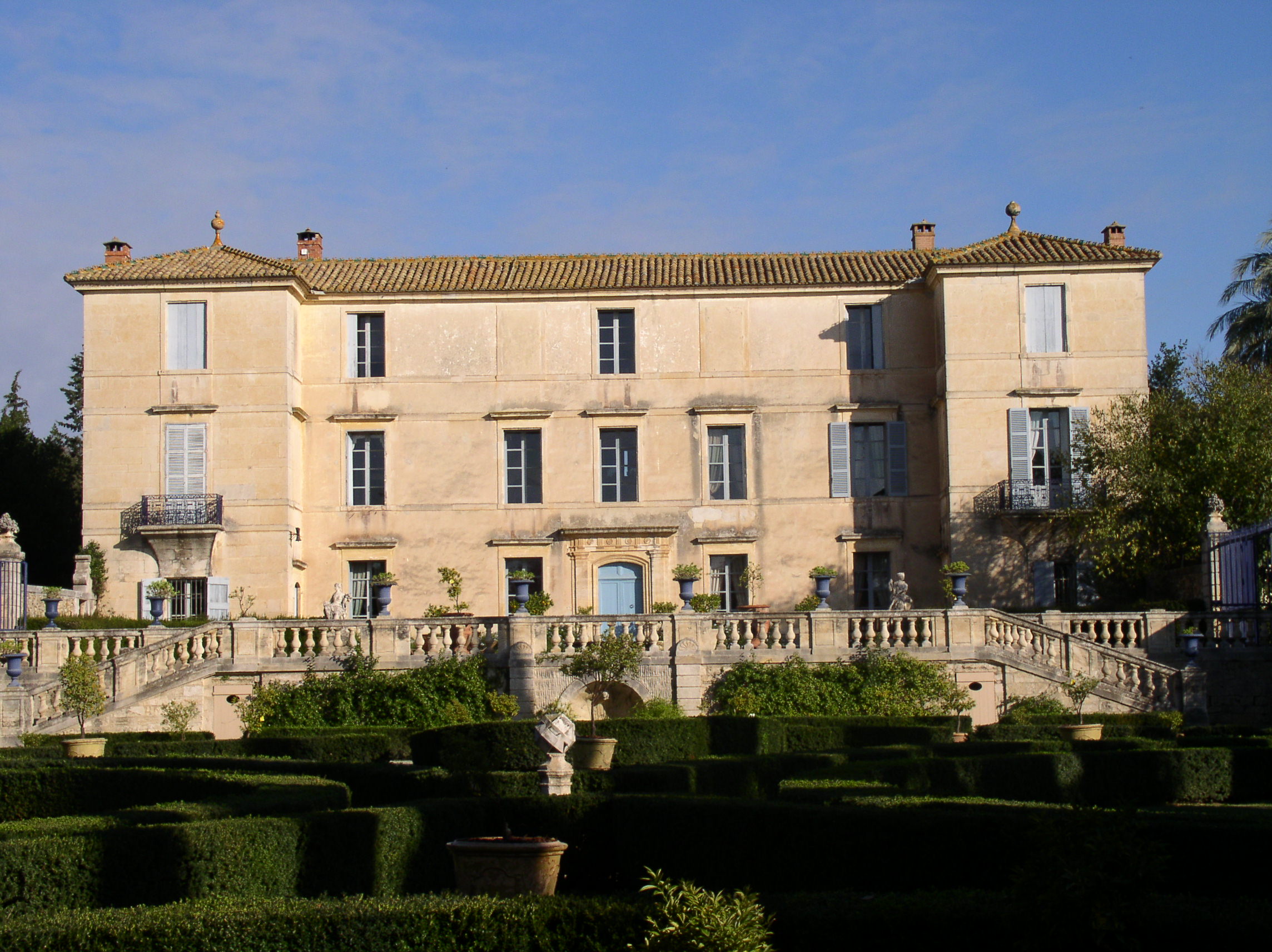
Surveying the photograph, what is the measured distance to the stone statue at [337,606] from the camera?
98.8 ft

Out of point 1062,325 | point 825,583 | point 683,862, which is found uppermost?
point 1062,325

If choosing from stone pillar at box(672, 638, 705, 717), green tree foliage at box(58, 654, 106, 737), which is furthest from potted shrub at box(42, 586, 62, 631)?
stone pillar at box(672, 638, 705, 717)

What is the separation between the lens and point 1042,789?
15.8 m

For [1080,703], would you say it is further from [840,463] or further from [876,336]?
[876,336]

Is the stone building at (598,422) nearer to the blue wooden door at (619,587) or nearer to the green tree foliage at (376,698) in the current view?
the blue wooden door at (619,587)

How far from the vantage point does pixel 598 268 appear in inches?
1427

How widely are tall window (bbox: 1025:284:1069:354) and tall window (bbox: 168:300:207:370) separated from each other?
1892 centimetres

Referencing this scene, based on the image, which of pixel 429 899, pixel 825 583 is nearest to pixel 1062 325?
pixel 825 583

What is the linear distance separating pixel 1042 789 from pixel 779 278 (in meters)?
21.1

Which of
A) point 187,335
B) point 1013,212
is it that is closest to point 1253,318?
point 1013,212

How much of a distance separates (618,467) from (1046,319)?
34.2ft

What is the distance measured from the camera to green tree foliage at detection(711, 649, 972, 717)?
25.2 metres

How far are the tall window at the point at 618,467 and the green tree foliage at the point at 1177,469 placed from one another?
33.2 feet

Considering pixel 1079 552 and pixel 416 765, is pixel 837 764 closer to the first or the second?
pixel 416 765
